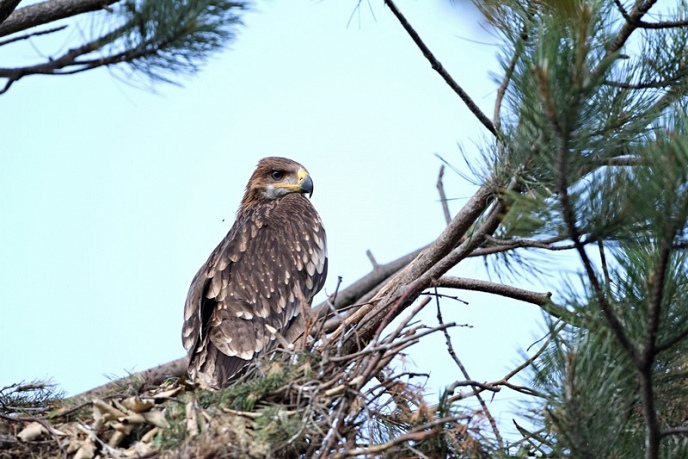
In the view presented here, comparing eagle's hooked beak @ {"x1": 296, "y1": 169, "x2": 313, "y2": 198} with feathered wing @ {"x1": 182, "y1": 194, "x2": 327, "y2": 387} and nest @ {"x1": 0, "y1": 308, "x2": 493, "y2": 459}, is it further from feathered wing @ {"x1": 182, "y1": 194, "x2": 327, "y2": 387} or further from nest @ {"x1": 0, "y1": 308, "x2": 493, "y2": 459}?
nest @ {"x1": 0, "y1": 308, "x2": 493, "y2": 459}

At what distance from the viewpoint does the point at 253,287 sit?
238 inches

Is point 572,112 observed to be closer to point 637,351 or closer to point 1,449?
point 637,351

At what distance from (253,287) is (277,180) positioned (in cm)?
156

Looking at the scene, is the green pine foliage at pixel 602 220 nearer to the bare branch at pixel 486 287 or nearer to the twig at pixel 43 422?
the bare branch at pixel 486 287

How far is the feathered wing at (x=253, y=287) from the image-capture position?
18.9 ft

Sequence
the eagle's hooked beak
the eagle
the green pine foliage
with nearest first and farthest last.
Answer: the green pine foliage
the eagle
the eagle's hooked beak

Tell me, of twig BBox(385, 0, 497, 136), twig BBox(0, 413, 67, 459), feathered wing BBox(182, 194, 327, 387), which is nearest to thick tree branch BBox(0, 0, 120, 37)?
twig BBox(385, 0, 497, 136)

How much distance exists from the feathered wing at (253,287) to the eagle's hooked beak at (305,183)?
0.23 m

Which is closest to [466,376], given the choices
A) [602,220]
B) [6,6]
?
[602,220]

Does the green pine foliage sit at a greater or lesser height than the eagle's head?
lesser

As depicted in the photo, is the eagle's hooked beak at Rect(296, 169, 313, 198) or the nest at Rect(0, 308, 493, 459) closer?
the nest at Rect(0, 308, 493, 459)

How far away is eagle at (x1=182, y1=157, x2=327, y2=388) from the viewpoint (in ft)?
18.9

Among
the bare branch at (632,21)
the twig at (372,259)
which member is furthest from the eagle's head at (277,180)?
the bare branch at (632,21)

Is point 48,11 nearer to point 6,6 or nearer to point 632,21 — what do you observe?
point 6,6
